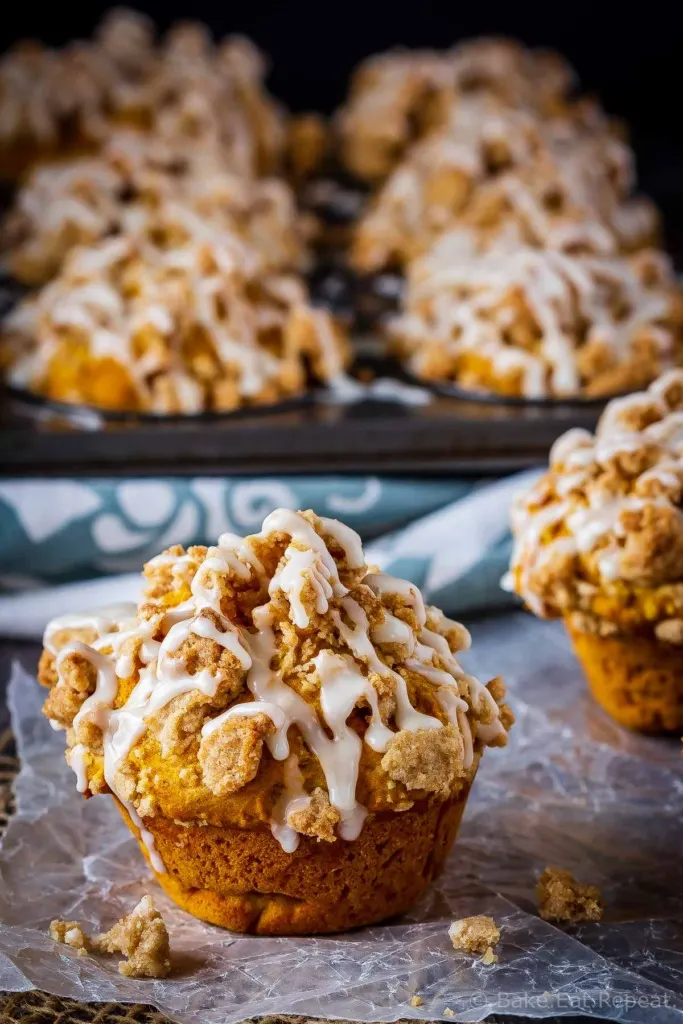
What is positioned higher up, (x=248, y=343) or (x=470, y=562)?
(x=248, y=343)

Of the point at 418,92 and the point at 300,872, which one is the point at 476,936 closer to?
the point at 300,872

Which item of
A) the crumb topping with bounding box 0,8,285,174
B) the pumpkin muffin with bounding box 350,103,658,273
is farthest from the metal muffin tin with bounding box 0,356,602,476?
the crumb topping with bounding box 0,8,285,174

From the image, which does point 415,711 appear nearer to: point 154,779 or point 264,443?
point 154,779

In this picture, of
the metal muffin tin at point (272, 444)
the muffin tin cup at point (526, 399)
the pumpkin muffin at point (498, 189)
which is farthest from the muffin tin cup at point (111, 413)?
the pumpkin muffin at point (498, 189)

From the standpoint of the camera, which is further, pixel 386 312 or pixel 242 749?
pixel 386 312

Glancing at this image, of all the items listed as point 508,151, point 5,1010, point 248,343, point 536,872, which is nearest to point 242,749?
point 5,1010

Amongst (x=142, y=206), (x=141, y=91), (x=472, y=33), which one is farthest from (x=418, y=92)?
(x=142, y=206)

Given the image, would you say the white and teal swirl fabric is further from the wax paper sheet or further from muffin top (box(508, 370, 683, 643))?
muffin top (box(508, 370, 683, 643))

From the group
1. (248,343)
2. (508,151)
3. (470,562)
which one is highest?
(508,151)
